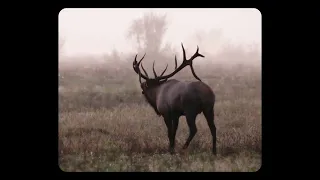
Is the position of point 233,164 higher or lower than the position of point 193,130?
lower

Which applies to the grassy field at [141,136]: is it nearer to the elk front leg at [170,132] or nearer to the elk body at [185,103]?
the elk front leg at [170,132]

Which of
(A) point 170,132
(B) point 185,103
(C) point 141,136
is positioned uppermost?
(B) point 185,103

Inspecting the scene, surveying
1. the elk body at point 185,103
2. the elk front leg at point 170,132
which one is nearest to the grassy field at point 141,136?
the elk front leg at point 170,132

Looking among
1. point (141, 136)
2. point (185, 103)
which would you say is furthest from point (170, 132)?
point (141, 136)

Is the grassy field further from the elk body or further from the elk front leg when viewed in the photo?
the elk body

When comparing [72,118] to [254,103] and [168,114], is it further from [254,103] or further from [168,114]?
[254,103]

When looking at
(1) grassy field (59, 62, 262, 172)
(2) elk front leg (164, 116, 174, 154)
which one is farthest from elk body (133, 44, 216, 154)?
(1) grassy field (59, 62, 262, 172)

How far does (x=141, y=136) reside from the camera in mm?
9406

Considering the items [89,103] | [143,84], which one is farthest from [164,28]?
[143,84]

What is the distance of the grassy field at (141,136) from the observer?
7.68m

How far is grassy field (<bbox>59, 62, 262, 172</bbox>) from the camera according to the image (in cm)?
768

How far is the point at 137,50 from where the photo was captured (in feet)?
82.5

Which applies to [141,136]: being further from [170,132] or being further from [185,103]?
[185,103]

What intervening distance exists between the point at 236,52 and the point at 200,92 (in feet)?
79.2
